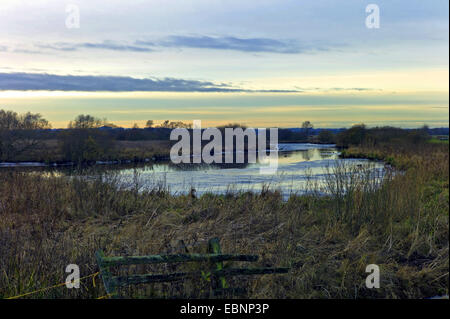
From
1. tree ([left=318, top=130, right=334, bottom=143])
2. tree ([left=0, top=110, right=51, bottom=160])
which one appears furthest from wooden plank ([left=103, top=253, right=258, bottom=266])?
tree ([left=318, top=130, right=334, bottom=143])

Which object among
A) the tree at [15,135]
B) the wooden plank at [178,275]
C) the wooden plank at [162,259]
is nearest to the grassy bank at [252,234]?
the wooden plank at [178,275]

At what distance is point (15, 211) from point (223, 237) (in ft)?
19.5

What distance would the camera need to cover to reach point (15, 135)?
25219 millimetres

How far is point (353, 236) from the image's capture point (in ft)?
24.8

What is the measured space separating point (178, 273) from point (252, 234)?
2.94m

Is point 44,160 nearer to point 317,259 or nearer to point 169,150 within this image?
point 169,150

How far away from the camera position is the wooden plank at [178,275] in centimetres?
445

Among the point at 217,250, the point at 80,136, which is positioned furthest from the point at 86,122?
the point at 217,250

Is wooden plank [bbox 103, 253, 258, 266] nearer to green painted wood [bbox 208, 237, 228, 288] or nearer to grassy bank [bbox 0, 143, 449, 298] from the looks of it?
green painted wood [bbox 208, 237, 228, 288]

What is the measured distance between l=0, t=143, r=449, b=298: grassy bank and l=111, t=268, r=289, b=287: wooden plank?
176 millimetres

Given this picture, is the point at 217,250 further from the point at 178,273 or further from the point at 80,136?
the point at 80,136
